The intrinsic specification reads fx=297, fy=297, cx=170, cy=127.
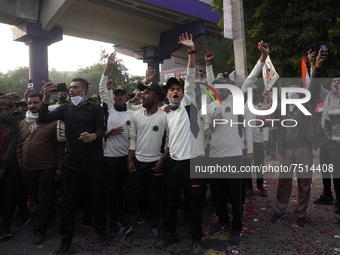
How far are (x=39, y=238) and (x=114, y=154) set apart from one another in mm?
1625

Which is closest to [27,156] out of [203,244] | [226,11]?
[203,244]

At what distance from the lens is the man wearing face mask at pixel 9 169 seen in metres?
4.66

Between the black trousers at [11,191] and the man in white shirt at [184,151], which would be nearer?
the man in white shirt at [184,151]

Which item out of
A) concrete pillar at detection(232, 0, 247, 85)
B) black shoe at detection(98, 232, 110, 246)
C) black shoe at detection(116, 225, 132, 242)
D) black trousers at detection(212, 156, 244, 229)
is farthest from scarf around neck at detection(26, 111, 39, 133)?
concrete pillar at detection(232, 0, 247, 85)

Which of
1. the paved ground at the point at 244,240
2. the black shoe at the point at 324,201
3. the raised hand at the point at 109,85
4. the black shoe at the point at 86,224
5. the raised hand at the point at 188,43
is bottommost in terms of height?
the paved ground at the point at 244,240

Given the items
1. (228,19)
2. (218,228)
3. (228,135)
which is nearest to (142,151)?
(228,135)

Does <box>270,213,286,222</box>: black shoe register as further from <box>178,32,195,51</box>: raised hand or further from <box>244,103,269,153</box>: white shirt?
<box>178,32,195,51</box>: raised hand

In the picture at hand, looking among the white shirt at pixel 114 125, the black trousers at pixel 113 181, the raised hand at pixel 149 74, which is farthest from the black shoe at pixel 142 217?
the raised hand at pixel 149 74

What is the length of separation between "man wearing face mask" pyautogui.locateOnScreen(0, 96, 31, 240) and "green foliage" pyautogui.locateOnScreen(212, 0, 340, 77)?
22.8ft

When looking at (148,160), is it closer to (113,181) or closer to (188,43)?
(113,181)

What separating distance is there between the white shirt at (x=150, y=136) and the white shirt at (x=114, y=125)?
1.39ft

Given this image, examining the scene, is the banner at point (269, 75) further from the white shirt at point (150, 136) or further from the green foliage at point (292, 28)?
the white shirt at point (150, 136)

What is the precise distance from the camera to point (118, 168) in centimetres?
476

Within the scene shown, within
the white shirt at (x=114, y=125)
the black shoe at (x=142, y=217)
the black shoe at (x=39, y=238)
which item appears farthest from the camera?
the black shoe at (x=142, y=217)
